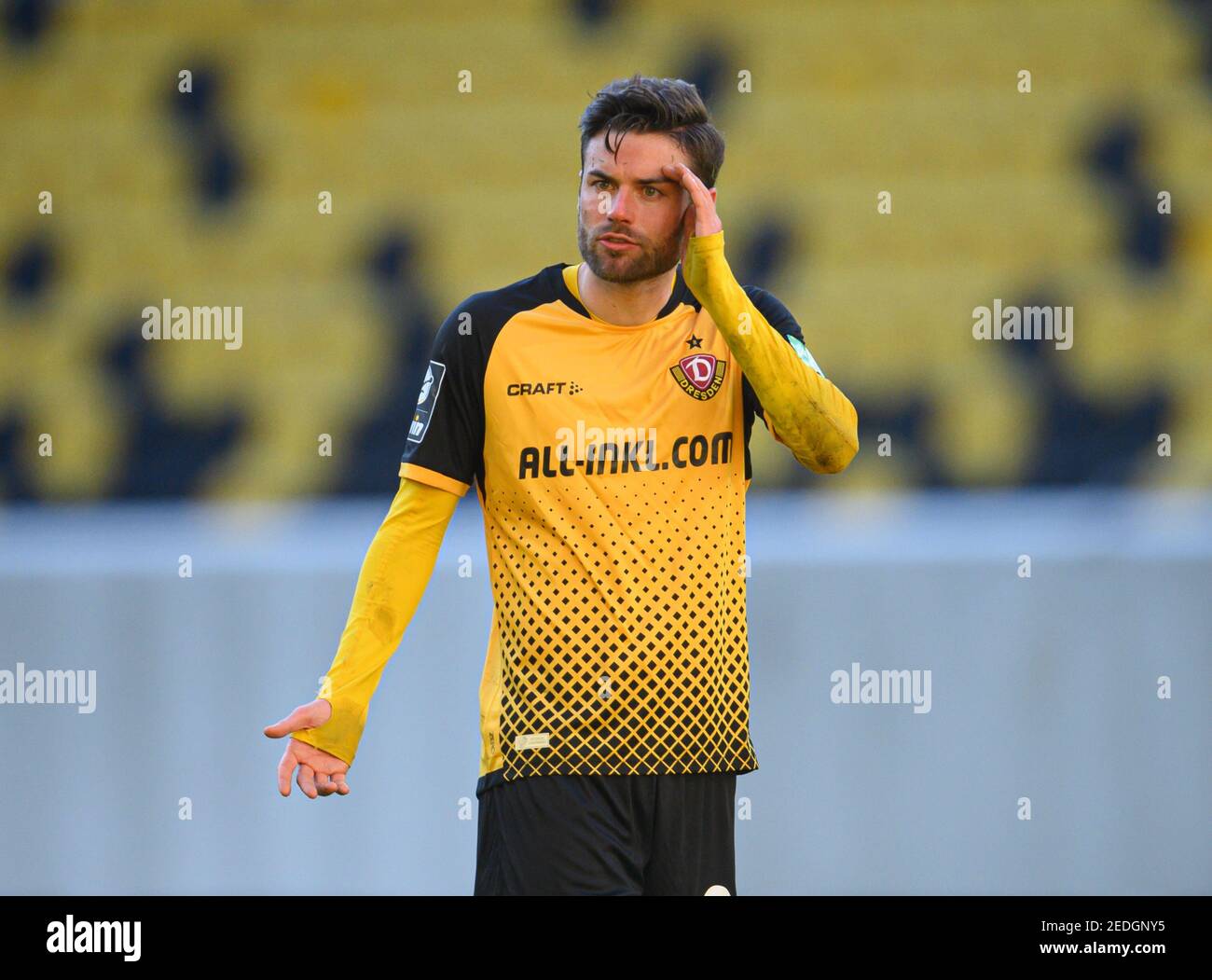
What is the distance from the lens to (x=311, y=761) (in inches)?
100

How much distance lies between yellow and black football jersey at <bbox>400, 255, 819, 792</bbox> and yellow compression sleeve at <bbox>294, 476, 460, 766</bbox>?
5cm

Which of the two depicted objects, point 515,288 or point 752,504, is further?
point 752,504

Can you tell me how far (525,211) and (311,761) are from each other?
10.6 feet

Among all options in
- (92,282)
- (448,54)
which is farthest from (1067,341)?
(92,282)

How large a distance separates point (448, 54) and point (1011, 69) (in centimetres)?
176

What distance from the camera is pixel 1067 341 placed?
5301mm

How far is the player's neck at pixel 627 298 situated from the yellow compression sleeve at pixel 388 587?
1.17 feet

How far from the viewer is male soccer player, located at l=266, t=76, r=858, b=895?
2.53 meters

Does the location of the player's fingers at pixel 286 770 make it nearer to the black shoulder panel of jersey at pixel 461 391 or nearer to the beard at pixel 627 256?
the black shoulder panel of jersey at pixel 461 391

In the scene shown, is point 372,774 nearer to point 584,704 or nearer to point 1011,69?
point 584,704

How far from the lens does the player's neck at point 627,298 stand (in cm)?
265
